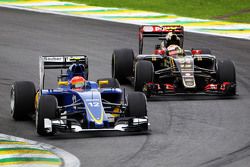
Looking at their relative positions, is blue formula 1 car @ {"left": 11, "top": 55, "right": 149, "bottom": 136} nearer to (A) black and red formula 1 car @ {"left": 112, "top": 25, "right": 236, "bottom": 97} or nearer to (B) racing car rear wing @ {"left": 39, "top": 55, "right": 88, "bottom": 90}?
(B) racing car rear wing @ {"left": 39, "top": 55, "right": 88, "bottom": 90}

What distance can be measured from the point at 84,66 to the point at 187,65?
3.64m

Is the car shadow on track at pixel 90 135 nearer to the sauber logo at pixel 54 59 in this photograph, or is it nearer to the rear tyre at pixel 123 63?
the sauber logo at pixel 54 59

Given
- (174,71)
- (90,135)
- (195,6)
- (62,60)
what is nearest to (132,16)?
(195,6)

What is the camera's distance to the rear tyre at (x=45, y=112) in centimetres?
1812

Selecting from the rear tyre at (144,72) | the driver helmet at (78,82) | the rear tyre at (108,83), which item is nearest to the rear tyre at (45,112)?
the driver helmet at (78,82)

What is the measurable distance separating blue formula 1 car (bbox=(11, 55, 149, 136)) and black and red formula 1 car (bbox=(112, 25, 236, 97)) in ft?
8.63

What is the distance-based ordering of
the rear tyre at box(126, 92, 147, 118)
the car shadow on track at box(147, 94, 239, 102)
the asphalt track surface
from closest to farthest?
1. the asphalt track surface
2. the rear tyre at box(126, 92, 147, 118)
3. the car shadow on track at box(147, 94, 239, 102)

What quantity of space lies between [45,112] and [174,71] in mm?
6015

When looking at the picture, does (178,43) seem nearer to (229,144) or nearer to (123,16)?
(229,144)

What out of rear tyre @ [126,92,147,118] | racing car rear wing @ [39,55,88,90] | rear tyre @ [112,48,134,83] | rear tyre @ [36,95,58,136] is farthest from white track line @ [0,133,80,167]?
rear tyre @ [112,48,134,83]

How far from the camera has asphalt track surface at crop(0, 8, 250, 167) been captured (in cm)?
1653

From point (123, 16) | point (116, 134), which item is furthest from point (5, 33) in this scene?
point (116, 134)

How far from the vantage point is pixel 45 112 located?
18141 millimetres

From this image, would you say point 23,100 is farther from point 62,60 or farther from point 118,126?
point 118,126
